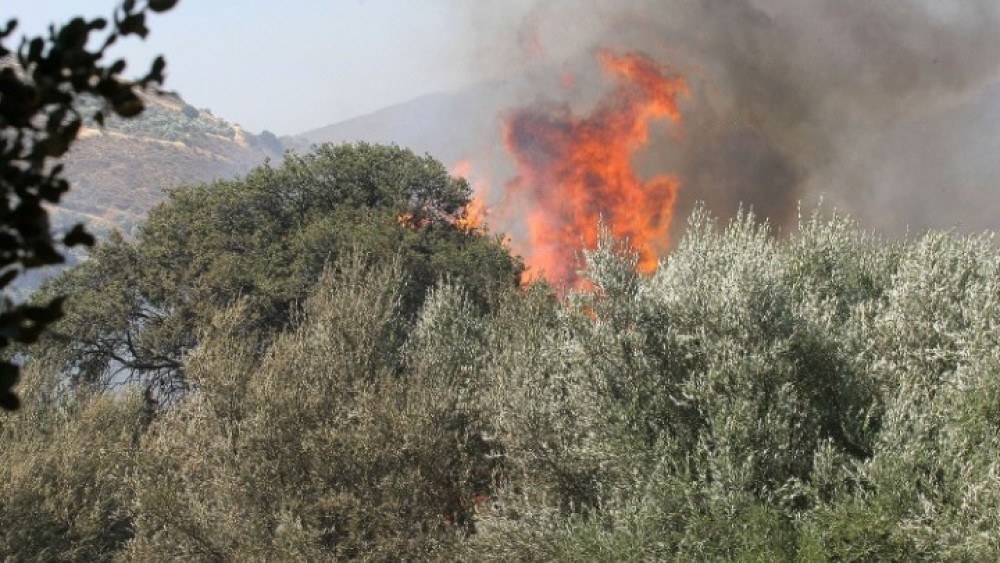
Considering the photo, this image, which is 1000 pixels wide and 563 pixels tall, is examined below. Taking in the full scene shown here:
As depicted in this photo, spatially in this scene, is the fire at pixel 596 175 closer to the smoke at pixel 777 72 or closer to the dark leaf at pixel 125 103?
the smoke at pixel 777 72

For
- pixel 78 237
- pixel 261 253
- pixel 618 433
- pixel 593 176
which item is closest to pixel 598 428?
pixel 618 433

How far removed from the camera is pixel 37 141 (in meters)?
4.69

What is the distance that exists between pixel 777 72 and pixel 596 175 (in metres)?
18.2

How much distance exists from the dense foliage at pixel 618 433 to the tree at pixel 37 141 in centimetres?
1636

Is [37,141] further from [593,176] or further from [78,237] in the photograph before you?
[593,176]

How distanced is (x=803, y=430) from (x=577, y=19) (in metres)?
67.8

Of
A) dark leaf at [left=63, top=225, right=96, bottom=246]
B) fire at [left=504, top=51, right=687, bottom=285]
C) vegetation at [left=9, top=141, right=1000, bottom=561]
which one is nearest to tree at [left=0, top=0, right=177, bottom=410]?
dark leaf at [left=63, top=225, right=96, bottom=246]

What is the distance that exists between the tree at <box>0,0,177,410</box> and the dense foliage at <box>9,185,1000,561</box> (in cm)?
1636

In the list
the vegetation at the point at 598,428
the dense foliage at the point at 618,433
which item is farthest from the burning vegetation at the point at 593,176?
the dense foliage at the point at 618,433

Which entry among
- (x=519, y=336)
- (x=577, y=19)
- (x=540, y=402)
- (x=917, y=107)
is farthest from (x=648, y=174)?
(x=540, y=402)

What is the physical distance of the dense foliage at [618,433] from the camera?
779 inches

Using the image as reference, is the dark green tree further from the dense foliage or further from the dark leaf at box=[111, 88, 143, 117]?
the dark leaf at box=[111, 88, 143, 117]

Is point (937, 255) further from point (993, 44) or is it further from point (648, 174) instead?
point (993, 44)

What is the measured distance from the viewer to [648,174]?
7556 cm
